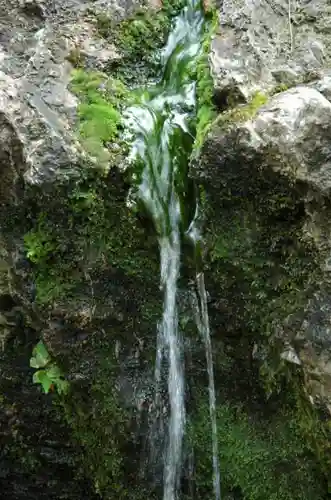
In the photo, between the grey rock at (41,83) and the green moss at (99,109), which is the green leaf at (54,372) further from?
the green moss at (99,109)

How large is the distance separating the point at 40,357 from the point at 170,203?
46.9 inches

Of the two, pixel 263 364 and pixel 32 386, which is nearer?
pixel 263 364

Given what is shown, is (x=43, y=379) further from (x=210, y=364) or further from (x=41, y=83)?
(x=41, y=83)

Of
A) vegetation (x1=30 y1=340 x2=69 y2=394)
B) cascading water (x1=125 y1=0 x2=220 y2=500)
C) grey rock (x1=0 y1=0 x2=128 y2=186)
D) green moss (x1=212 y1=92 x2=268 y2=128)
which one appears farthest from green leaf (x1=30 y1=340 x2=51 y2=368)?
green moss (x1=212 y1=92 x2=268 y2=128)

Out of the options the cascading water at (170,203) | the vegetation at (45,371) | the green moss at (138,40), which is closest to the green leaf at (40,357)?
the vegetation at (45,371)

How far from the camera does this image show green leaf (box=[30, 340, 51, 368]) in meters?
3.56

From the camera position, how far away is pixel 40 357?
357 cm

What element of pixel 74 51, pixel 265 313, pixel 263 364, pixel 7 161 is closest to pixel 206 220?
pixel 265 313

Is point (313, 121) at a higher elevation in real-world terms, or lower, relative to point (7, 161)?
lower

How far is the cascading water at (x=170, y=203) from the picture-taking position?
341 centimetres

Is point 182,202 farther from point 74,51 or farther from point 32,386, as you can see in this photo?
point 32,386

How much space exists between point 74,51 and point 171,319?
180 cm

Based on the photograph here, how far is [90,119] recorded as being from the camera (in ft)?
11.5

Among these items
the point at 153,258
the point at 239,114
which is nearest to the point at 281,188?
the point at 239,114
